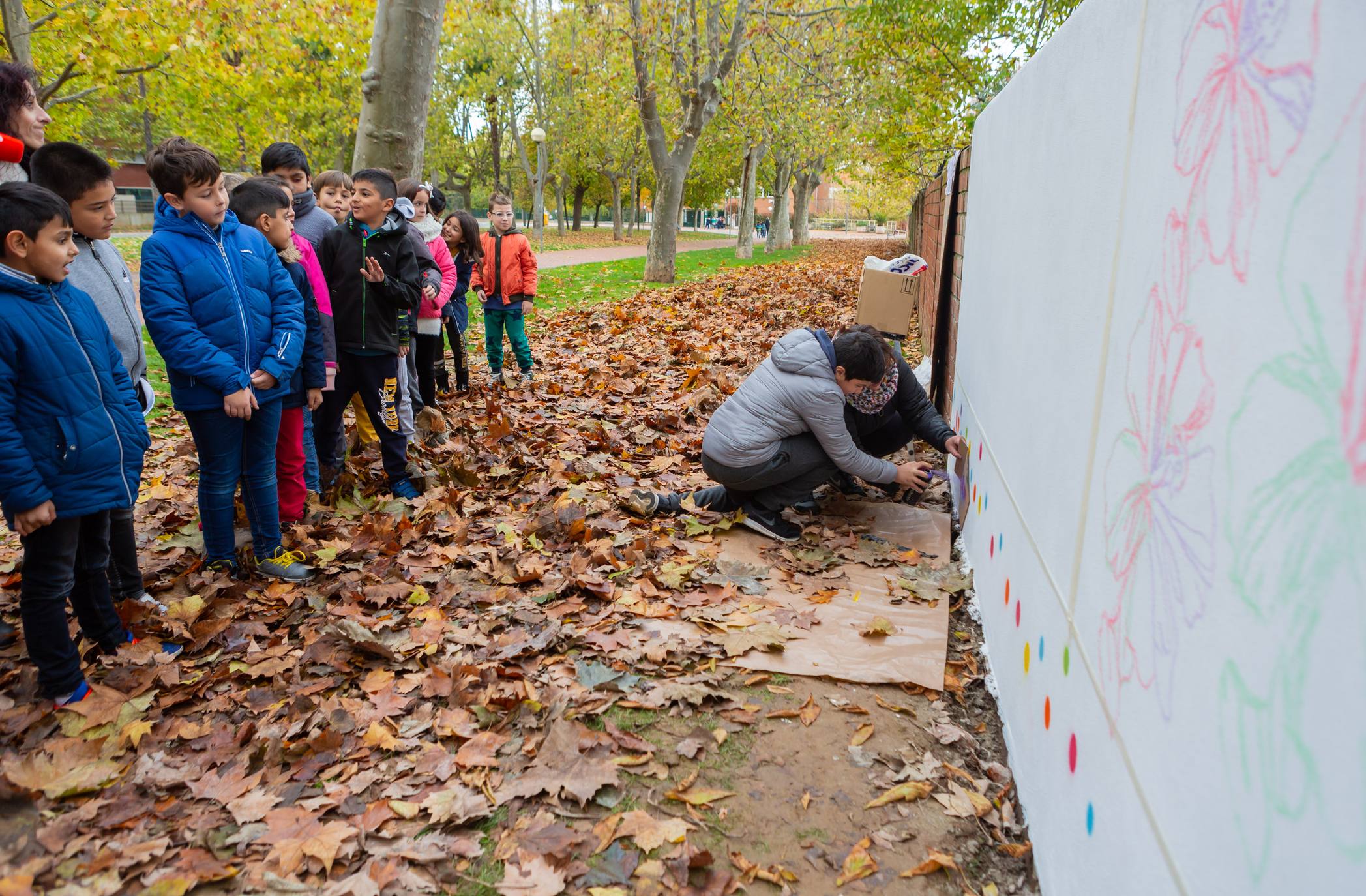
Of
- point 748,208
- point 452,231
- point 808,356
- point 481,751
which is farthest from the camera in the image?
point 748,208

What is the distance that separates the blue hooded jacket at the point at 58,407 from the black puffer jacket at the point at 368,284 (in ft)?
5.81

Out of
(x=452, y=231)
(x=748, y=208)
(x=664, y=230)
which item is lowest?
(x=452, y=231)

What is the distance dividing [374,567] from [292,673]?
0.91 metres

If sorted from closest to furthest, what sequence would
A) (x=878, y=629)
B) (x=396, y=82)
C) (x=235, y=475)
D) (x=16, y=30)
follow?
(x=878, y=629) → (x=235, y=475) → (x=396, y=82) → (x=16, y=30)

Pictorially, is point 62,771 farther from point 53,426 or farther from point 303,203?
point 303,203

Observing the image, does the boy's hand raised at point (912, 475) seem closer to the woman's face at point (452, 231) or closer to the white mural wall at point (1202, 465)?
the white mural wall at point (1202, 465)

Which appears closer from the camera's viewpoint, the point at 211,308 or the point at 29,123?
the point at 29,123

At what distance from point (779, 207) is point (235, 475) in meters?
35.2

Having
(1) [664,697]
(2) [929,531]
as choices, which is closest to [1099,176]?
(1) [664,697]

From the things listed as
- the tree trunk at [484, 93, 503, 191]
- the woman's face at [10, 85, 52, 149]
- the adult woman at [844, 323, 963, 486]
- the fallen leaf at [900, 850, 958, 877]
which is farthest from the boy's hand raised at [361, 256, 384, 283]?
the tree trunk at [484, 93, 503, 191]

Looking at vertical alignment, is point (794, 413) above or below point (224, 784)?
above

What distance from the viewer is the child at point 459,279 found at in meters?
7.48

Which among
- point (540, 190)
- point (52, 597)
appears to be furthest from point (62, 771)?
point (540, 190)

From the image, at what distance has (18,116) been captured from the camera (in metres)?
3.40
